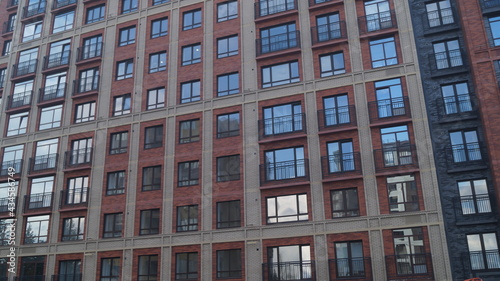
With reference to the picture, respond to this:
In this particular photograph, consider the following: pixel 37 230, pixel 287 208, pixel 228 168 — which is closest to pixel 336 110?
pixel 287 208

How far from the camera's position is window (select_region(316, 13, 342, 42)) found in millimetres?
31531

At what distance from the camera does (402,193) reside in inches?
1067

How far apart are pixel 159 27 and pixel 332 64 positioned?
13798 millimetres

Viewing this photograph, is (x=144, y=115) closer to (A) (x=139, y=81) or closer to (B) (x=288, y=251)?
(A) (x=139, y=81)

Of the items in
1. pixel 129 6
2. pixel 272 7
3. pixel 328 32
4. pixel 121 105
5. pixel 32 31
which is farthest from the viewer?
pixel 32 31

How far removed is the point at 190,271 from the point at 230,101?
36.1 ft

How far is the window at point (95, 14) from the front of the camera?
39688mm

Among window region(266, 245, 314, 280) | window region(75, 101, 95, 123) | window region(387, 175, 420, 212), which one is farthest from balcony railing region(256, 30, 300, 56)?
window region(75, 101, 95, 123)

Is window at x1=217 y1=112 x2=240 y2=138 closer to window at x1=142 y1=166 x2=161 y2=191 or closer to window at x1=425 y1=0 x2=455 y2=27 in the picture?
window at x1=142 y1=166 x2=161 y2=191

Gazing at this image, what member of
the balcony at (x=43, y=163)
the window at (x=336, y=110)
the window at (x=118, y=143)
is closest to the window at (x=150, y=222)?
the window at (x=118, y=143)

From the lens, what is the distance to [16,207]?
119 feet

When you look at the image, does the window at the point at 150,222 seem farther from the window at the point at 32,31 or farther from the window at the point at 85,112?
the window at the point at 32,31

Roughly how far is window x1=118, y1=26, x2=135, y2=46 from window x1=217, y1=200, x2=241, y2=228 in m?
15.2

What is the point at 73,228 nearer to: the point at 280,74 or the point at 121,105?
the point at 121,105
